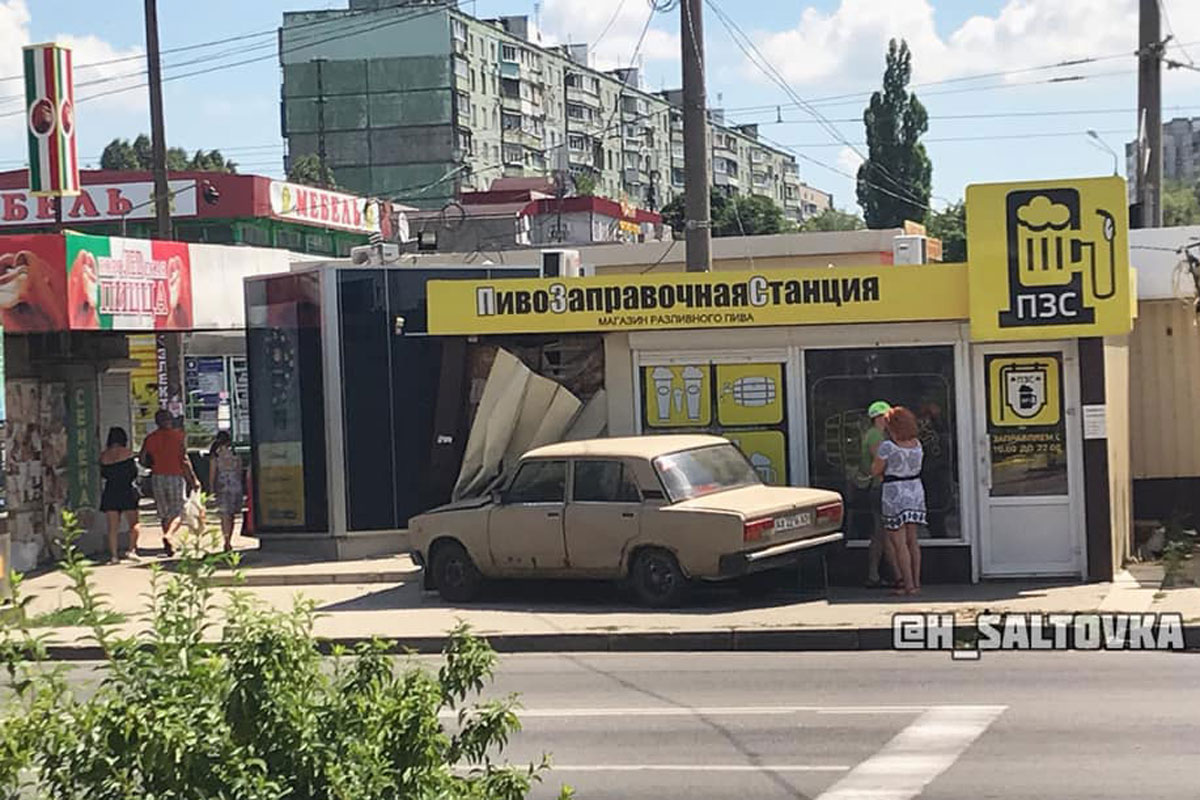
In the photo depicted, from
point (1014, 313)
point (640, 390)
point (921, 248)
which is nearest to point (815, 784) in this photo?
point (1014, 313)

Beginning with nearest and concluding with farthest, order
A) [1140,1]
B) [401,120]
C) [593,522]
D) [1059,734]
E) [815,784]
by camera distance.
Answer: [815,784] < [1059,734] < [593,522] < [1140,1] < [401,120]

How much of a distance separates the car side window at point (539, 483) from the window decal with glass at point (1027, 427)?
427 cm

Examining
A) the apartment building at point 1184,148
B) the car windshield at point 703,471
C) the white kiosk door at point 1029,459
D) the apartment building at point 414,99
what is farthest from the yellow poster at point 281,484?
the apartment building at point 1184,148

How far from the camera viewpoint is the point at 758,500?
14.8 m

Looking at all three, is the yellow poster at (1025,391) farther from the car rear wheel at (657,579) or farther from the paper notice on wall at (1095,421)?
the car rear wheel at (657,579)

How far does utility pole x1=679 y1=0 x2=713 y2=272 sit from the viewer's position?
19266mm

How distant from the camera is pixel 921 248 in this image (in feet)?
61.1

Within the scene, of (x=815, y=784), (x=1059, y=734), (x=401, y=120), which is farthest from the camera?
(x=401, y=120)

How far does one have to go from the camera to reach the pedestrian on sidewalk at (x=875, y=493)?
1544 cm

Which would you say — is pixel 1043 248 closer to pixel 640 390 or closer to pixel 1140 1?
pixel 640 390

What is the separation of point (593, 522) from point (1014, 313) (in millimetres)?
4480

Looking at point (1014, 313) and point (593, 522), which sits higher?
point (1014, 313)

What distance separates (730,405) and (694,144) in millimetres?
4288

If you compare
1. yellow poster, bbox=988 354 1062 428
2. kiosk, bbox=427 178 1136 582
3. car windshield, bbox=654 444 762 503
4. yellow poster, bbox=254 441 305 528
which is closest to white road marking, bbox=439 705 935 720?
car windshield, bbox=654 444 762 503
